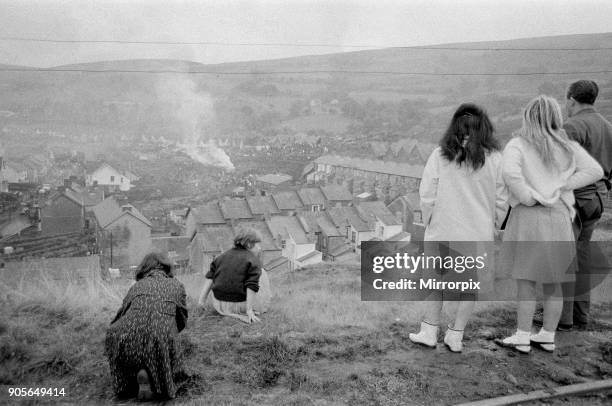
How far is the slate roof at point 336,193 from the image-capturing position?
9.66m

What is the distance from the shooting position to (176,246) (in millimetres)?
8672

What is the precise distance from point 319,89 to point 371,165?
7.18 ft

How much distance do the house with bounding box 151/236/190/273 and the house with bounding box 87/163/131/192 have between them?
1308 mm

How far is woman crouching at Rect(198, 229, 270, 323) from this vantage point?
4004mm

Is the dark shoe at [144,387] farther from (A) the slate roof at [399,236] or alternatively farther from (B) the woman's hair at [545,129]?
(A) the slate roof at [399,236]

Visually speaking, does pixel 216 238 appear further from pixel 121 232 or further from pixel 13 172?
pixel 13 172

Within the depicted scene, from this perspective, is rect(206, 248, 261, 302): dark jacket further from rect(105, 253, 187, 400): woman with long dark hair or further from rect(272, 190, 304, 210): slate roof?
rect(272, 190, 304, 210): slate roof

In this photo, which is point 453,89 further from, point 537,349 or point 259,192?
point 537,349

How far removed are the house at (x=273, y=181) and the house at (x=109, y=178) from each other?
8.62ft

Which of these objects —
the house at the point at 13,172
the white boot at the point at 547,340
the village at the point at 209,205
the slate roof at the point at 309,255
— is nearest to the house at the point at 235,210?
the village at the point at 209,205

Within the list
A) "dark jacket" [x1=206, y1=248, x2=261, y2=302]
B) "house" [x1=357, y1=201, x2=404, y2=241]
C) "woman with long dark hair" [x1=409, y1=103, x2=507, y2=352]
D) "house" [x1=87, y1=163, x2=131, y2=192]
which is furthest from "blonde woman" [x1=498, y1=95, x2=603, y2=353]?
"house" [x1=87, y1=163, x2=131, y2=192]

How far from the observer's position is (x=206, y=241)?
28.0 feet

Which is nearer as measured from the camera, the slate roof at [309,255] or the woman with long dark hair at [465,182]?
the woman with long dark hair at [465,182]

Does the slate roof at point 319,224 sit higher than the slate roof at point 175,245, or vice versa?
the slate roof at point 319,224
